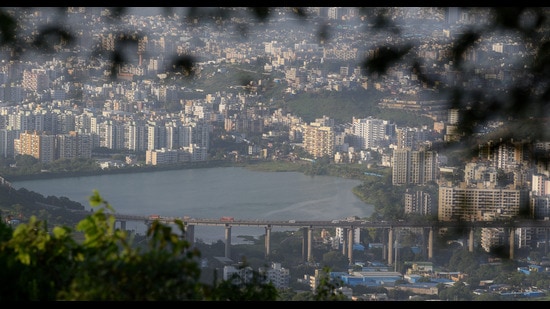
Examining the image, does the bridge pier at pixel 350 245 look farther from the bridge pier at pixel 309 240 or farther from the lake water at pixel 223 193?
the lake water at pixel 223 193

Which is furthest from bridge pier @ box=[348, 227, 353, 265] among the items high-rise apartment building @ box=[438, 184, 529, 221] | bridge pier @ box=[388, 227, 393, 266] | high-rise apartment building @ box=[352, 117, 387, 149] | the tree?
the tree

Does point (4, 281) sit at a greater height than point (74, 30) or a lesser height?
lesser

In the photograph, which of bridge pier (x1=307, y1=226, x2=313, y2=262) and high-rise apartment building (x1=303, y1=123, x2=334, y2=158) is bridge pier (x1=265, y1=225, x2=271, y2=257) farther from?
high-rise apartment building (x1=303, y1=123, x2=334, y2=158)

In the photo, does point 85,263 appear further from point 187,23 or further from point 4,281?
point 187,23

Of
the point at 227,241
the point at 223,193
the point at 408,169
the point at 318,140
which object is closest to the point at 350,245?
the point at 408,169

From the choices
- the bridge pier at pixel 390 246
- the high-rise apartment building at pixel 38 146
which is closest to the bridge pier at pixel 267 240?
the bridge pier at pixel 390 246

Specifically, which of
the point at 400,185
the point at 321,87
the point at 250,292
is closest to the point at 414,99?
the point at 400,185
